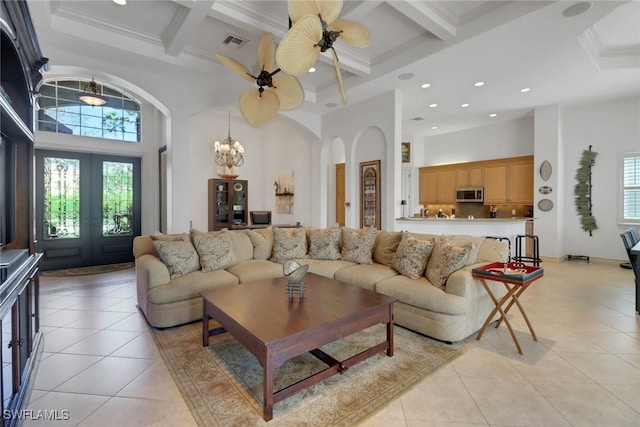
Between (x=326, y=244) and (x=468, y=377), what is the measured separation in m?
2.34

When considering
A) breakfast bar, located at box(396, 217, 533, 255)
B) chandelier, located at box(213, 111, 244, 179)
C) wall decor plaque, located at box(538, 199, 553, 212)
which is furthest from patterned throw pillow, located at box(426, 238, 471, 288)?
chandelier, located at box(213, 111, 244, 179)

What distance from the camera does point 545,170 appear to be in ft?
21.0

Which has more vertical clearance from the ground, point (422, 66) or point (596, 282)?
point (422, 66)

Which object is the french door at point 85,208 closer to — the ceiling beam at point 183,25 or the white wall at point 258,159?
the white wall at point 258,159

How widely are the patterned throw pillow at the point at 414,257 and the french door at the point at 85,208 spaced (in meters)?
5.89

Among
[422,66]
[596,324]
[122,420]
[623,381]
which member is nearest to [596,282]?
[596,324]

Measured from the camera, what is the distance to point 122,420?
1.77 metres

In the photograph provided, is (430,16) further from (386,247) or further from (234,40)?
(386,247)

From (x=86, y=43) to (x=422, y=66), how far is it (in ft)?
14.2

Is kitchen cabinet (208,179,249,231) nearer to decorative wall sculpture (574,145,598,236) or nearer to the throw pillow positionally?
the throw pillow

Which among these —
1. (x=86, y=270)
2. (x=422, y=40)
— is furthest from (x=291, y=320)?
(x=86, y=270)

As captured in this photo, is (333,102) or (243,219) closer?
(333,102)

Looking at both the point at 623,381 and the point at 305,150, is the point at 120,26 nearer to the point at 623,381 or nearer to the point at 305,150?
the point at 305,150

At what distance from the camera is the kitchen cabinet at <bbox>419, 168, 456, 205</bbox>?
8.48 metres
